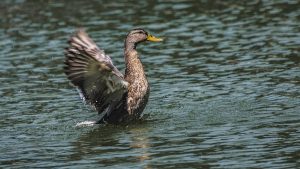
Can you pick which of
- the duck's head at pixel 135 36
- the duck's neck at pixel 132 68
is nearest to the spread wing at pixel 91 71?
the duck's neck at pixel 132 68

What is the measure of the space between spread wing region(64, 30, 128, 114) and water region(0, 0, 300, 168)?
2.00 feet

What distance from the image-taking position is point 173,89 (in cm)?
1538

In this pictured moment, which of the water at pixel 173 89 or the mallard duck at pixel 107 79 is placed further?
the mallard duck at pixel 107 79

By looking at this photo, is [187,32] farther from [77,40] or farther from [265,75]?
[77,40]

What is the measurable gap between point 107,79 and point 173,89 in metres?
2.87

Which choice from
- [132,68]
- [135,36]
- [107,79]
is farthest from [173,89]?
[107,79]

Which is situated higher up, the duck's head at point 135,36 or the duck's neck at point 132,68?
the duck's head at point 135,36

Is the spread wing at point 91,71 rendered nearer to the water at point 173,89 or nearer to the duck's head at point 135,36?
the water at point 173,89

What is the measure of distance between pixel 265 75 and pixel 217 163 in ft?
18.9

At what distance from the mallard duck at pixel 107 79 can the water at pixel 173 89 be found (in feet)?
0.96

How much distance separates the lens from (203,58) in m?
17.6

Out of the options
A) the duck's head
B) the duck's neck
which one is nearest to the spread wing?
the duck's neck

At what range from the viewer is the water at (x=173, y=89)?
11141 mm

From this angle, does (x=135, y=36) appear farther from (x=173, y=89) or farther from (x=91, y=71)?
(x=173, y=89)
